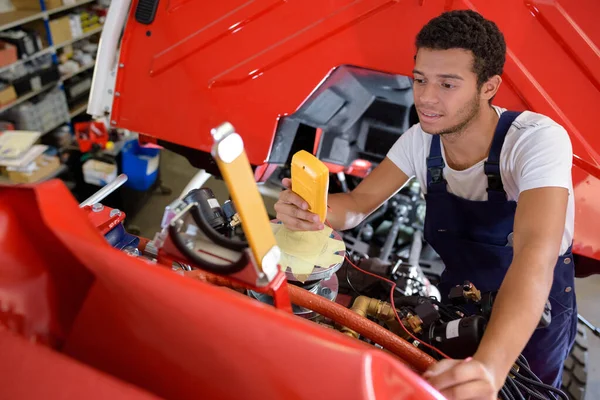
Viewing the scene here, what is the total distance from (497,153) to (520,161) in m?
0.08

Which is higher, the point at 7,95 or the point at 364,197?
the point at 7,95

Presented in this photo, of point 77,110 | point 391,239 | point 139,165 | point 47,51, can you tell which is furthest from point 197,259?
point 77,110

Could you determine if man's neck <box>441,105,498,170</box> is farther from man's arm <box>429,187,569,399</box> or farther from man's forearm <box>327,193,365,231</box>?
man's forearm <box>327,193,365,231</box>

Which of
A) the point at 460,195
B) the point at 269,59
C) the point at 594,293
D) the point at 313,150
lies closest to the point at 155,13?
the point at 269,59

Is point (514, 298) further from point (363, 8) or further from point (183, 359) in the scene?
point (363, 8)

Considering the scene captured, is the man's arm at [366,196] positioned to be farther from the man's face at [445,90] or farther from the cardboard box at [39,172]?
the cardboard box at [39,172]

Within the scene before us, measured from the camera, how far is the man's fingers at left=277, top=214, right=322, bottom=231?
115 centimetres

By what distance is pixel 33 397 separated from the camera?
59cm

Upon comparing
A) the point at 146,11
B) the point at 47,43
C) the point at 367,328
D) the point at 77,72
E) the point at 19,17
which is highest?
the point at 19,17

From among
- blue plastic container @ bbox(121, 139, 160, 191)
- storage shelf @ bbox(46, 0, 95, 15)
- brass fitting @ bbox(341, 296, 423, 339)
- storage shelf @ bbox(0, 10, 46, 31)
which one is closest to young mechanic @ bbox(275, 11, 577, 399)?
brass fitting @ bbox(341, 296, 423, 339)

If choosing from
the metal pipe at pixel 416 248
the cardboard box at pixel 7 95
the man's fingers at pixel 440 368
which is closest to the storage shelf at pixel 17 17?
the cardboard box at pixel 7 95

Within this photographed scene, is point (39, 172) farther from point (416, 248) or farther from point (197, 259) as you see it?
point (197, 259)

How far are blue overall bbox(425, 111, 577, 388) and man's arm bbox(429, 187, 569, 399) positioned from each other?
21cm

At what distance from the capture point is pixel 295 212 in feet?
3.79
